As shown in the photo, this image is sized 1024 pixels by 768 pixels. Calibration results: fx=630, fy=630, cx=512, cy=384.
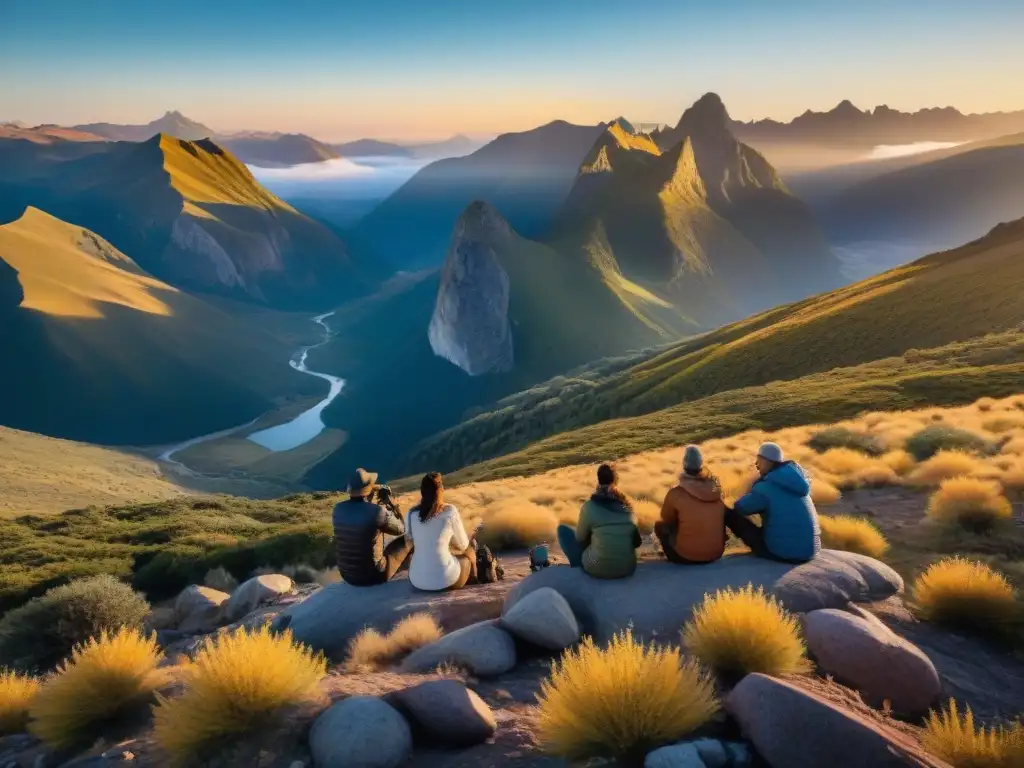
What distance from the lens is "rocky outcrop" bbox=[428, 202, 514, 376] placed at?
7264 inches

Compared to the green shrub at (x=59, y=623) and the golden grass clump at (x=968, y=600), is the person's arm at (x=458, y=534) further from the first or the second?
the green shrub at (x=59, y=623)

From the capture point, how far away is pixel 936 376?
31203 millimetres

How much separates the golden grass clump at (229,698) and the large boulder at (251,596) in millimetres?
7925

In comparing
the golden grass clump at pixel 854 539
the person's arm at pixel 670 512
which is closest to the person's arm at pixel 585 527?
the person's arm at pixel 670 512

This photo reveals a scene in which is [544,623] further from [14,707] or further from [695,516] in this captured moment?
[14,707]

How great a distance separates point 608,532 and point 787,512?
239 centimetres

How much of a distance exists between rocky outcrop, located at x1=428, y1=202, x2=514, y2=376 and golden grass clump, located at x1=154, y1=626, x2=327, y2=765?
571 feet

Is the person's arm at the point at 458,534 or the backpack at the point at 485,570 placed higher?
the person's arm at the point at 458,534

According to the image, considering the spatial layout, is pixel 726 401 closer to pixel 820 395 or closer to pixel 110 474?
pixel 820 395

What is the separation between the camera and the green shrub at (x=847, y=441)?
18625 mm

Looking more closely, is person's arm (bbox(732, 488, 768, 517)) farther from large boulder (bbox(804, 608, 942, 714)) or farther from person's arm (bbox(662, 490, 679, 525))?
large boulder (bbox(804, 608, 942, 714))

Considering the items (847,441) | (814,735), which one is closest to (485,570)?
(814,735)

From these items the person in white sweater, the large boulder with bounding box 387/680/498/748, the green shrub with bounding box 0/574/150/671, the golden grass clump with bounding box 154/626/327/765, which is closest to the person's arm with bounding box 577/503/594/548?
the person in white sweater

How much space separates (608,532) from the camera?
27.5 feet
